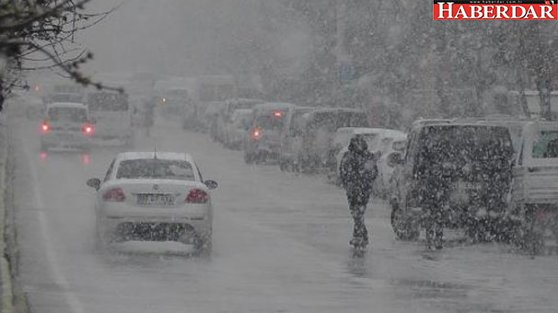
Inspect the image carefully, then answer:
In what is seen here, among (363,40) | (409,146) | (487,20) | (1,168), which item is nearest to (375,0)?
(363,40)

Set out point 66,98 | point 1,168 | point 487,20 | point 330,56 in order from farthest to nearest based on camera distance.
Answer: point 66,98
point 330,56
point 487,20
point 1,168

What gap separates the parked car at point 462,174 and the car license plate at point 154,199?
12.6 feet

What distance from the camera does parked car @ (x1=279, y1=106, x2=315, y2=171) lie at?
40.1 metres

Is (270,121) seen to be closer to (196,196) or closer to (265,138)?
(265,138)

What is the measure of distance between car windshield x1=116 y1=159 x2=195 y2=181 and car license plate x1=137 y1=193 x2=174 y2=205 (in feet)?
2.21

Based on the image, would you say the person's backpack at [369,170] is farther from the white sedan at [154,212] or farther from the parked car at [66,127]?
the parked car at [66,127]

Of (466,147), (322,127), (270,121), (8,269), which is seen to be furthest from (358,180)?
(270,121)

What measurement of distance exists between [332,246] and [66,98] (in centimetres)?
4646

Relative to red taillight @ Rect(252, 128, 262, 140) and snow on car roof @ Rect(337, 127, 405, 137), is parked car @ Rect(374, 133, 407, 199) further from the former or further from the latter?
red taillight @ Rect(252, 128, 262, 140)

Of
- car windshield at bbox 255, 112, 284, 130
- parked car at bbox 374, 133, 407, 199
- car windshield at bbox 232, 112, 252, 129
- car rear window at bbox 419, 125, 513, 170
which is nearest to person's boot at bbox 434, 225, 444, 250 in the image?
car rear window at bbox 419, 125, 513, 170

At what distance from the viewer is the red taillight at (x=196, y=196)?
1922 centimetres

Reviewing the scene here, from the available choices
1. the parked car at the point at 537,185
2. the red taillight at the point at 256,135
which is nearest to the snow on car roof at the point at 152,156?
the parked car at the point at 537,185

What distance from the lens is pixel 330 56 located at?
61469mm

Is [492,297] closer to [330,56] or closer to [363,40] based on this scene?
[363,40]
